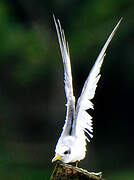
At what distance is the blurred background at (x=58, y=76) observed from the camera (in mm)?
18359

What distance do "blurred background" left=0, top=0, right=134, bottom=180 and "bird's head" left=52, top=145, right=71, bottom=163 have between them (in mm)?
10735

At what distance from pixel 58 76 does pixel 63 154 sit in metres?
13.9

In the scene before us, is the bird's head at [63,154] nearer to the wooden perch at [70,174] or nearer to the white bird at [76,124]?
the white bird at [76,124]

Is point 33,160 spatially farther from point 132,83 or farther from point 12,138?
point 132,83

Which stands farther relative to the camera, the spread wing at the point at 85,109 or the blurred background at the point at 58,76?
the blurred background at the point at 58,76

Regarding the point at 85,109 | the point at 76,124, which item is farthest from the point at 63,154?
the point at 85,109

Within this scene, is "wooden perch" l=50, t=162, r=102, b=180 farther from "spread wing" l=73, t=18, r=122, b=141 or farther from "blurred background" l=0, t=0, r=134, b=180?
"blurred background" l=0, t=0, r=134, b=180

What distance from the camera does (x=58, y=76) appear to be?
19.5 m

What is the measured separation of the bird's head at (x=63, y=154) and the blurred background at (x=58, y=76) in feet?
35.2

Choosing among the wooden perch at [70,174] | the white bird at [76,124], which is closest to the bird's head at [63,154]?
the white bird at [76,124]

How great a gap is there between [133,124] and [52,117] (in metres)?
2.25

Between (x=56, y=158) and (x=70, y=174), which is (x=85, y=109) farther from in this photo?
(x=70, y=174)

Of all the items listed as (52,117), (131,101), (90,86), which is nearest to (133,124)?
(131,101)

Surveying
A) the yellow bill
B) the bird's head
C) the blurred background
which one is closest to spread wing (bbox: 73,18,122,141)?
the bird's head
